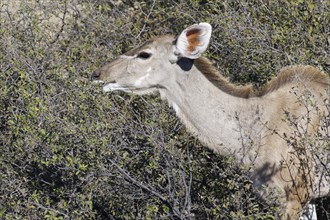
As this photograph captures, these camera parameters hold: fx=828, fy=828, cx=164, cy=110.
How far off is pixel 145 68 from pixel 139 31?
6.87ft

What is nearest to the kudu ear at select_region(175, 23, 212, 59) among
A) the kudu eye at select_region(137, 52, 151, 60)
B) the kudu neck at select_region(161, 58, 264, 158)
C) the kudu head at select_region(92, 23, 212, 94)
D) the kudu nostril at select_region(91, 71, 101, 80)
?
the kudu head at select_region(92, 23, 212, 94)

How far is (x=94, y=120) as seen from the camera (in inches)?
252

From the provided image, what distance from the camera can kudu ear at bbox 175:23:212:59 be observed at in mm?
6523

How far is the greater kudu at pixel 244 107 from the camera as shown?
6.23m

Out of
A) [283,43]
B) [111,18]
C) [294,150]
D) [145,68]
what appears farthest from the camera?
[111,18]

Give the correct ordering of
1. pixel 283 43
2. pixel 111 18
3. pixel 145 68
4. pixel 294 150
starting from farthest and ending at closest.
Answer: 1. pixel 111 18
2. pixel 283 43
3. pixel 145 68
4. pixel 294 150

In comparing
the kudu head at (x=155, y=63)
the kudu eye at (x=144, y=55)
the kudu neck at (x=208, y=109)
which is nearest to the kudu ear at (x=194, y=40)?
the kudu head at (x=155, y=63)

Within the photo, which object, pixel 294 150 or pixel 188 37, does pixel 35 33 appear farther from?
pixel 294 150

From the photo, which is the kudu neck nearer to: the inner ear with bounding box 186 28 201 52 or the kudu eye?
the inner ear with bounding box 186 28 201 52

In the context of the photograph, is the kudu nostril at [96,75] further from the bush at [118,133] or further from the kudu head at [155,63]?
the bush at [118,133]

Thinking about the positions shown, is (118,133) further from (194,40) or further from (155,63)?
(194,40)

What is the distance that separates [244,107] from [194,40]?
0.66 meters

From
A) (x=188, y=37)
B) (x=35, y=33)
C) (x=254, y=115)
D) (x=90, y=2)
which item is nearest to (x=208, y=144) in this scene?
(x=254, y=115)

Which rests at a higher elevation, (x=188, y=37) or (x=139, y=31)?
(x=188, y=37)
